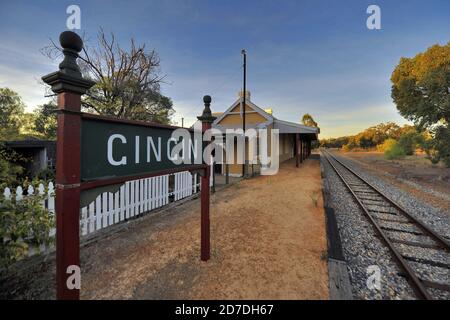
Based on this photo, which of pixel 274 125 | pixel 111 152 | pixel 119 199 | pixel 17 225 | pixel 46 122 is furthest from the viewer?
pixel 46 122

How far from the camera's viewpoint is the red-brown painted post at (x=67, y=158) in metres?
1.51

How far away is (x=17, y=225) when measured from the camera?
232cm

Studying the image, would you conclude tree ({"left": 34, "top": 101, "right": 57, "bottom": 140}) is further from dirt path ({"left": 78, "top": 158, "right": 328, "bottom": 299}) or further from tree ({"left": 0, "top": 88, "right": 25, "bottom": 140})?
dirt path ({"left": 78, "top": 158, "right": 328, "bottom": 299})

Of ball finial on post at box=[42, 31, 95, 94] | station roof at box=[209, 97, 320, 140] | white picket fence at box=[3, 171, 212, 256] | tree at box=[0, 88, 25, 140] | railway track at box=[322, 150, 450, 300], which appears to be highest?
tree at box=[0, 88, 25, 140]

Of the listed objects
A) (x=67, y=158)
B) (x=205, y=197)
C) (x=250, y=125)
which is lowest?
(x=205, y=197)

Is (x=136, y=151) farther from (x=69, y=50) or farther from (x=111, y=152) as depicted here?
(x=69, y=50)

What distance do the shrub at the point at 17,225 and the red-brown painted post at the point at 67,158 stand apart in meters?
1.21

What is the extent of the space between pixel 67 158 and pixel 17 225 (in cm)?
164

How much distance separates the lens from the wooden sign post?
1.51 metres

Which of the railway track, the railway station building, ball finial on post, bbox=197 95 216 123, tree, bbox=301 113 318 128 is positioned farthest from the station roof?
tree, bbox=301 113 318 128

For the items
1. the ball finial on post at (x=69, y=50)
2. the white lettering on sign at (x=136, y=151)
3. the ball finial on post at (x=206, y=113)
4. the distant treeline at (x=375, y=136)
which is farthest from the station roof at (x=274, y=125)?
the distant treeline at (x=375, y=136)

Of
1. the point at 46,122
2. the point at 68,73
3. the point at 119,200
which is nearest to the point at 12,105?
the point at 46,122
